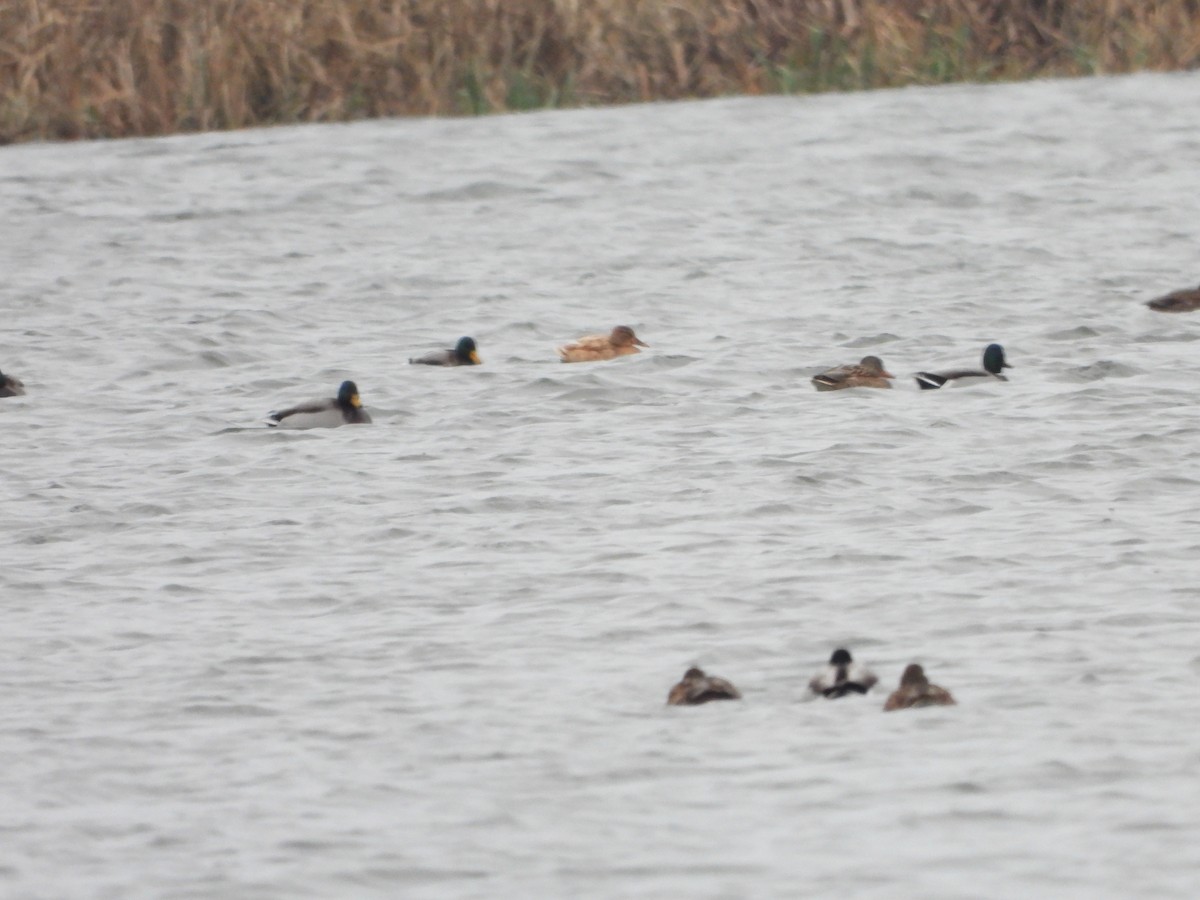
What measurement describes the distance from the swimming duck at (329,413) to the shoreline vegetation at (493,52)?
8396 mm

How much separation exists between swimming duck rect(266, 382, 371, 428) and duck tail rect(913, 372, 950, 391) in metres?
3.04

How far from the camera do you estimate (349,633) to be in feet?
29.8

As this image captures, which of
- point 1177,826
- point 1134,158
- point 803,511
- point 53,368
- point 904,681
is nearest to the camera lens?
point 1177,826

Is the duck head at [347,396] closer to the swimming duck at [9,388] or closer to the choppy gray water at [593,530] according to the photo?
the choppy gray water at [593,530]

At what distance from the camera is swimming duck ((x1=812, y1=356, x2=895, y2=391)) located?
13703 millimetres

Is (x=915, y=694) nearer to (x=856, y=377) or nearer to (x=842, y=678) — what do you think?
(x=842, y=678)

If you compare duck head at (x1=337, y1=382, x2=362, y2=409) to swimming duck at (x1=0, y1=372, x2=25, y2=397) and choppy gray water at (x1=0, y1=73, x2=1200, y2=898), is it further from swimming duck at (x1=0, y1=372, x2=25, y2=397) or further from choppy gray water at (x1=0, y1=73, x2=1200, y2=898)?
swimming duck at (x1=0, y1=372, x2=25, y2=397)

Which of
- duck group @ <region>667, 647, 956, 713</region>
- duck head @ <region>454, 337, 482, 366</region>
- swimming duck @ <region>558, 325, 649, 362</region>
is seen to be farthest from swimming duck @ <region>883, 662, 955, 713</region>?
duck head @ <region>454, 337, 482, 366</region>

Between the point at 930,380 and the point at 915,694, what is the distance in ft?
20.0

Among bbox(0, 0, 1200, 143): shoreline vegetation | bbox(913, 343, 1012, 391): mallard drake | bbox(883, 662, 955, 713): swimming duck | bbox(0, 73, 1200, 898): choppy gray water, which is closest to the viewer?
bbox(0, 73, 1200, 898): choppy gray water

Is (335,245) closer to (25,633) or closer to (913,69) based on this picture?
(913,69)

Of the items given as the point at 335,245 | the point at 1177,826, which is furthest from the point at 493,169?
the point at 1177,826

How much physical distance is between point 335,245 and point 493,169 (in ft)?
9.23

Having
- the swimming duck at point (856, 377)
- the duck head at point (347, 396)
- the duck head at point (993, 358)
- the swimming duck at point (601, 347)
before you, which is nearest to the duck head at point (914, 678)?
the duck head at point (347, 396)
